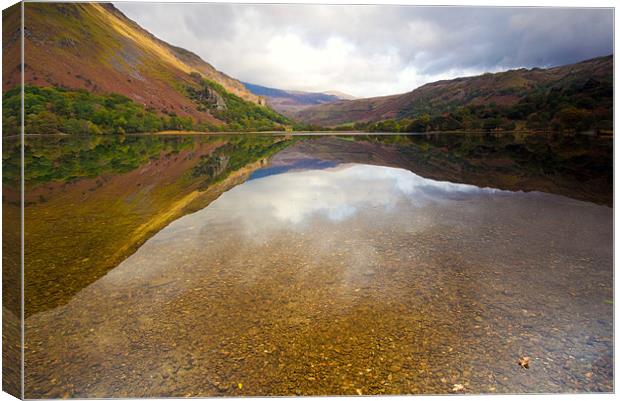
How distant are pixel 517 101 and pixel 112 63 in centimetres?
9870

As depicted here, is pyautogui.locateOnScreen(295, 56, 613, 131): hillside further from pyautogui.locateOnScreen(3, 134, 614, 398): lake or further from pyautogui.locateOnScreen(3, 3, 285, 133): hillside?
pyautogui.locateOnScreen(3, 3, 285, 133): hillside

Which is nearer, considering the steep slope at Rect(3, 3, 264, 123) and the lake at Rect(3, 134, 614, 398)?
the lake at Rect(3, 134, 614, 398)

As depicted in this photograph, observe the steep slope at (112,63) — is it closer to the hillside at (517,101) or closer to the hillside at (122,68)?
the hillside at (122,68)

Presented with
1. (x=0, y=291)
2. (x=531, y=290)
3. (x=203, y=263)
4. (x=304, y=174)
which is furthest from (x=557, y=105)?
(x=0, y=291)

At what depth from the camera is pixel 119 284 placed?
5527 mm

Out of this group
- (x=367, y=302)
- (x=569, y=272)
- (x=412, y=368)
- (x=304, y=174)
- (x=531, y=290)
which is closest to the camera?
(x=412, y=368)

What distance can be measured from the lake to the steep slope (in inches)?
1647

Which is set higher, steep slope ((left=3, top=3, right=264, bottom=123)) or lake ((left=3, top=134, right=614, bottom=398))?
steep slope ((left=3, top=3, right=264, bottom=123))

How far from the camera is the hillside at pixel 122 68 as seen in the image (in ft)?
233

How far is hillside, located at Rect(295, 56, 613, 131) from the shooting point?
13.7m

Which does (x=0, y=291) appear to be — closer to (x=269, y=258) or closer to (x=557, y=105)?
(x=269, y=258)

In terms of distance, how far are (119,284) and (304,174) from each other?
12.7m

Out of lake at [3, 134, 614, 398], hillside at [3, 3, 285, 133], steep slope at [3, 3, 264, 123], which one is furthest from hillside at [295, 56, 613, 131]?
hillside at [3, 3, 285, 133]

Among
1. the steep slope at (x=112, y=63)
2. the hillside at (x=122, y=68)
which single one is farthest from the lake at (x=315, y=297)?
the hillside at (x=122, y=68)
